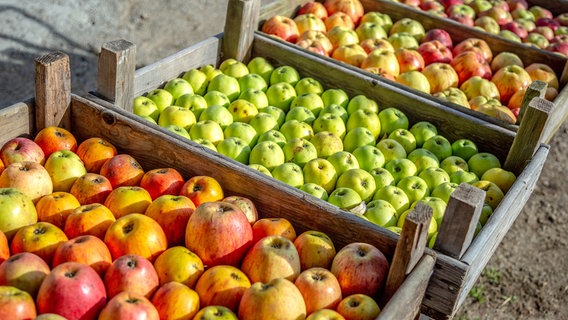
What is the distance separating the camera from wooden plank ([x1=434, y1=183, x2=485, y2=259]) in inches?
84.4

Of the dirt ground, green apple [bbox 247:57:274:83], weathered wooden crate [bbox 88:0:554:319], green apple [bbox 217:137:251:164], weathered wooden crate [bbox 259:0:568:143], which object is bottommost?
the dirt ground

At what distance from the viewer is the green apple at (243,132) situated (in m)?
3.12

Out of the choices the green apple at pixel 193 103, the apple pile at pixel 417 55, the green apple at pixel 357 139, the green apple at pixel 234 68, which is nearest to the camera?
the green apple at pixel 357 139

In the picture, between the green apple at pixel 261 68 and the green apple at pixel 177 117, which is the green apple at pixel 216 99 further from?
the green apple at pixel 261 68

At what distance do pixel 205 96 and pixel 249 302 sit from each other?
1.72m

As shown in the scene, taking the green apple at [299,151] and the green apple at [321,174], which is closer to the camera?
the green apple at [321,174]

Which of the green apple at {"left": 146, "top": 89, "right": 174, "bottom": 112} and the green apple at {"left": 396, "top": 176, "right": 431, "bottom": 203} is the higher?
the green apple at {"left": 396, "top": 176, "right": 431, "bottom": 203}

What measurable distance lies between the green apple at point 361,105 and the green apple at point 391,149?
314 millimetres

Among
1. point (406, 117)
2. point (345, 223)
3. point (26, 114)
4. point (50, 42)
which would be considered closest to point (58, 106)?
point (26, 114)

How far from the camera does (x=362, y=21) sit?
468 cm

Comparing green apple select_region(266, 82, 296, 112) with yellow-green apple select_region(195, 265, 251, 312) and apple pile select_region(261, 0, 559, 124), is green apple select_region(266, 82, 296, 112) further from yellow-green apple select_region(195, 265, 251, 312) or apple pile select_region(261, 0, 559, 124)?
yellow-green apple select_region(195, 265, 251, 312)

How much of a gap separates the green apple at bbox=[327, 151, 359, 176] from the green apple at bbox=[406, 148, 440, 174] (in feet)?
1.06

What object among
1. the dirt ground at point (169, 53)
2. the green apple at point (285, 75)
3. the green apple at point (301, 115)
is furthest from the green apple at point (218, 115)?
the dirt ground at point (169, 53)

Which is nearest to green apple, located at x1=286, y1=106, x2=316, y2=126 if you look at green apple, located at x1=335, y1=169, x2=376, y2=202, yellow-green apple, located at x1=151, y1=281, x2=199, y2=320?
green apple, located at x1=335, y1=169, x2=376, y2=202
